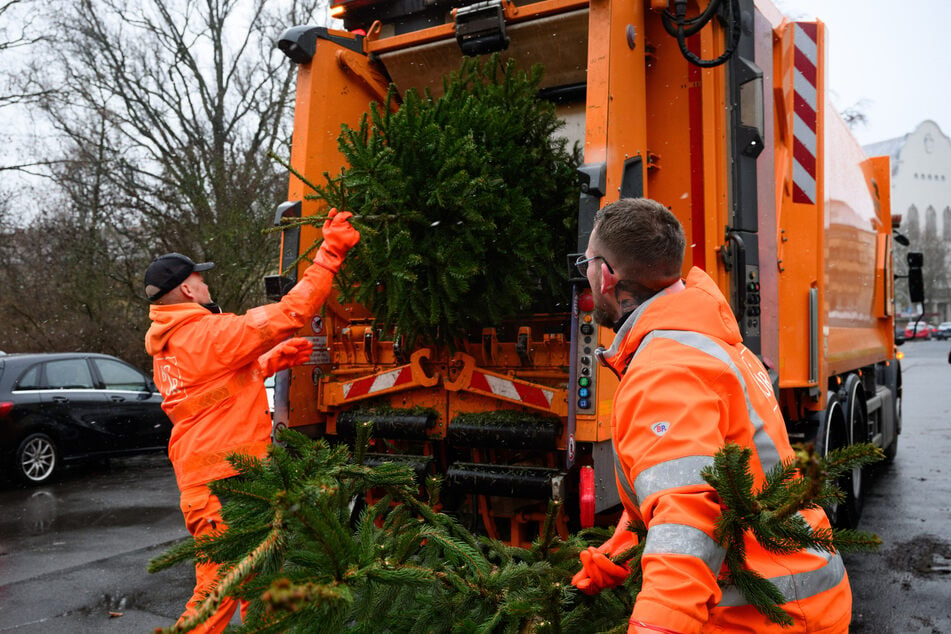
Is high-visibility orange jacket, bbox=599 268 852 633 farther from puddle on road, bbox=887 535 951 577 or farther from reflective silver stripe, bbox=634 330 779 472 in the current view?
puddle on road, bbox=887 535 951 577

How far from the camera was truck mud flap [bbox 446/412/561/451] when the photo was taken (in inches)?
144

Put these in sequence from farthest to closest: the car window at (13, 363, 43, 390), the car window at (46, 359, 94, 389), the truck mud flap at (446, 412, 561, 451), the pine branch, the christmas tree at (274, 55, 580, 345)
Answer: the car window at (46, 359, 94, 389) < the car window at (13, 363, 43, 390) < the truck mud flap at (446, 412, 561, 451) < the christmas tree at (274, 55, 580, 345) < the pine branch

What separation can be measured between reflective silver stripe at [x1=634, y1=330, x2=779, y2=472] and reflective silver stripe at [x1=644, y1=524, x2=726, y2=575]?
0.96 feet

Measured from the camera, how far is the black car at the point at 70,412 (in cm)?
867

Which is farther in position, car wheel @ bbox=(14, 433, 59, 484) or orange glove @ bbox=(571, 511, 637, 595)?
car wheel @ bbox=(14, 433, 59, 484)

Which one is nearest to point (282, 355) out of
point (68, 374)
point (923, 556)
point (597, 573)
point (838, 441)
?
point (597, 573)

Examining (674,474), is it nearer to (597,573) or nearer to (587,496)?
(597,573)

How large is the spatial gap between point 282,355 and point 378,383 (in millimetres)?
720

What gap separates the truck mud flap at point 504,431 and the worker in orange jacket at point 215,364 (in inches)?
36.5

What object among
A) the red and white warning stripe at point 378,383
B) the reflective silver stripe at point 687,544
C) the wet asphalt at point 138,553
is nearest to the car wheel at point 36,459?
the wet asphalt at point 138,553

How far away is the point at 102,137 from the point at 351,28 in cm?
1474

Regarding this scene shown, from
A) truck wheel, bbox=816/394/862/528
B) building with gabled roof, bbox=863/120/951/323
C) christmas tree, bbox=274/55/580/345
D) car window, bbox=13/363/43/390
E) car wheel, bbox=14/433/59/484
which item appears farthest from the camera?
building with gabled roof, bbox=863/120/951/323

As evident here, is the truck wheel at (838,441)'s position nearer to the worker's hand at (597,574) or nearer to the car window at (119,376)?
the worker's hand at (597,574)

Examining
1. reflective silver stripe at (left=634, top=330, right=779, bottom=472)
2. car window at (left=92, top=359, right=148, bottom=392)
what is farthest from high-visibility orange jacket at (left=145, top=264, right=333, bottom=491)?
car window at (left=92, top=359, right=148, bottom=392)
